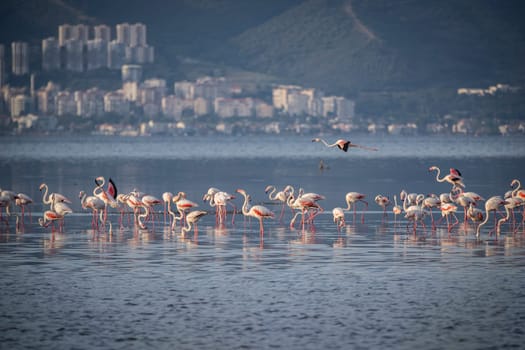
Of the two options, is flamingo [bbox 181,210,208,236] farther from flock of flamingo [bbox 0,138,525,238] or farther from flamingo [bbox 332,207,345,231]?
flamingo [bbox 332,207,345,231]

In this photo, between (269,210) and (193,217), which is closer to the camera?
(193,217)

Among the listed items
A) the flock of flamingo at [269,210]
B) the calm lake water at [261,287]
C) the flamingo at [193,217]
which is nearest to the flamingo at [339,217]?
the flock of flamingo at [269,210]

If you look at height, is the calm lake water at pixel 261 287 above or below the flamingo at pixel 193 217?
below

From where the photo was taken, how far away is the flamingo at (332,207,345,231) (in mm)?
30891

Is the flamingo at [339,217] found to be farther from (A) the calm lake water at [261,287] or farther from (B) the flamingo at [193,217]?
(B) the flamingo at [193,217]

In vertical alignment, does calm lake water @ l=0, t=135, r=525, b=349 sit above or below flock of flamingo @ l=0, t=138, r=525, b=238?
below

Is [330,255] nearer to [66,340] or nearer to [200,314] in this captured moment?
[200,314]

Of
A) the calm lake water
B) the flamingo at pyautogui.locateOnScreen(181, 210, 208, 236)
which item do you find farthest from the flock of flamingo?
the calm lake water

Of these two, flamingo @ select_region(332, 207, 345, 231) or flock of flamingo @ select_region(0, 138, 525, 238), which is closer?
flock of flamingo @ select_region(0, 138, 525, 238)

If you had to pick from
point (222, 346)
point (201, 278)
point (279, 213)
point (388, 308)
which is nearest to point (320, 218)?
point (279, 213)

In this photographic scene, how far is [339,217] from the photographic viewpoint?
3134 cm

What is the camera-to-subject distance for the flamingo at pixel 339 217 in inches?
1216

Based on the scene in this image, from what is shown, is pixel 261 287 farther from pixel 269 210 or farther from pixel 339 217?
pixel 339 217

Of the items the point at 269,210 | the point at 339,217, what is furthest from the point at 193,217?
the point at 339,217
